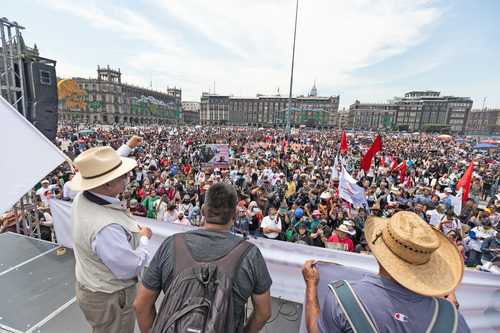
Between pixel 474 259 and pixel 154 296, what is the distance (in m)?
6.62

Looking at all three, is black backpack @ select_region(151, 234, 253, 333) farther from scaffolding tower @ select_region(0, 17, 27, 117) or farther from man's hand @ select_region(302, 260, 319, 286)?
scaffolding tower @ select_region(0, 17, 27, 117)

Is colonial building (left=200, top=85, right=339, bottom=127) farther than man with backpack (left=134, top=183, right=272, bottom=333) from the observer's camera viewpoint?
Yes

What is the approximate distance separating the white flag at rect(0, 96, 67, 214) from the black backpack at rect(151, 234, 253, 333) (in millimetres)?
2304

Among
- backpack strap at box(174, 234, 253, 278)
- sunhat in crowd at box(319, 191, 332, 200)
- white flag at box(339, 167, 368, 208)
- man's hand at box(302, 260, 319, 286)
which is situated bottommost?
sunhat in crowd at box(319, 191, 332, 200)

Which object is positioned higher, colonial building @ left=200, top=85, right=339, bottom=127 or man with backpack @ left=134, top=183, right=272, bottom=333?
colonial building @ left=200, top=85, right=339, bottom=127

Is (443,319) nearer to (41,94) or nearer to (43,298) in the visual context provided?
(43,298)

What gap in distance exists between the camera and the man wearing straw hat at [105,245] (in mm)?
1692

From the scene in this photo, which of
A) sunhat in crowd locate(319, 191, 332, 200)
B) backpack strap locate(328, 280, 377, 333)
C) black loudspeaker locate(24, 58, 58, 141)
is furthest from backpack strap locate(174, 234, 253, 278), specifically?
sunhat in crowd locate(319, 191, 332, 200)

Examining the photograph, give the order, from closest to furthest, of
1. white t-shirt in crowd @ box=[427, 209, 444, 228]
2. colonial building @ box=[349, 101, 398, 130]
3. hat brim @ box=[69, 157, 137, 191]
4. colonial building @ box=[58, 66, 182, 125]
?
hat brim @ box=[69, 157, 137, 191]
white t-shirt in crowd @ box=[427, 209, 444, 228]
colonial building @ box=[58, 66, 182, 125]
colonial building @ box=[349, 101, 398, 130]

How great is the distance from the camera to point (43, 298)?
2947 millimetres

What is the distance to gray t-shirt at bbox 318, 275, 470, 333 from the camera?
3.65ft

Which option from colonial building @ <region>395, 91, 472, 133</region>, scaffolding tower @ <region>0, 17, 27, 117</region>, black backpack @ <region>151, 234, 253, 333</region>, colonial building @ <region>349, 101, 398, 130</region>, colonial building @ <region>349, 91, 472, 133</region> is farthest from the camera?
colonial building @ <region>349, 101, 398, 130</region>

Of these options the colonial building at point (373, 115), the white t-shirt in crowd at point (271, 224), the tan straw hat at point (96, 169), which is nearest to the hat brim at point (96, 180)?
the tan straw hat at point (96, 169)

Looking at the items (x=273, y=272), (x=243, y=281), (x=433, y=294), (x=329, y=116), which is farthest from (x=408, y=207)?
(x=329, y=116)
